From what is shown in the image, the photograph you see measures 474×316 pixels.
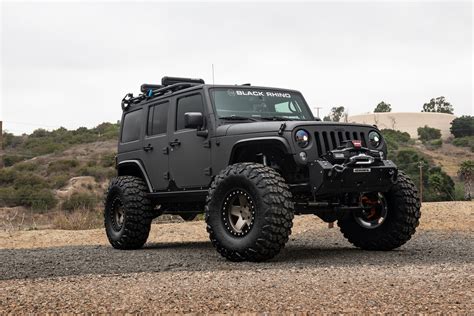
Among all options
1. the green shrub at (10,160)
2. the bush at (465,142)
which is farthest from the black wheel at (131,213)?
the bush at (465,142)

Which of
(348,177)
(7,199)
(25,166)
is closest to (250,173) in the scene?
(348,177)

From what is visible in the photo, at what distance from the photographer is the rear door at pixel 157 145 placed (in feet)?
30.0

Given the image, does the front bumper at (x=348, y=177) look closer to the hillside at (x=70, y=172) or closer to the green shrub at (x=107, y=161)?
the hillside at (x=70, y=172)

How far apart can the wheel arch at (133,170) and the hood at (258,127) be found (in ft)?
6.66

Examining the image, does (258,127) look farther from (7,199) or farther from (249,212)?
(7,199)

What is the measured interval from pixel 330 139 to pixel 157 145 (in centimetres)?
290

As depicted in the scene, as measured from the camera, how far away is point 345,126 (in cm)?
764

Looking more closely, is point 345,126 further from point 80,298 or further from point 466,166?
point 466,166

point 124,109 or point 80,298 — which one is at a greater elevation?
point 124,109

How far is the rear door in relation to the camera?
30.0 feet

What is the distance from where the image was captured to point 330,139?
7395 mm

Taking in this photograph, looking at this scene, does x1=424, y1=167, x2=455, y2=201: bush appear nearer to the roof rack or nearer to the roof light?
the roof rack

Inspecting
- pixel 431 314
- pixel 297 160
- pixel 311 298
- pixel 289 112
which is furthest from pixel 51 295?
pixel 289 112

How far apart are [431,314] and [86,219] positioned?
1373cm
